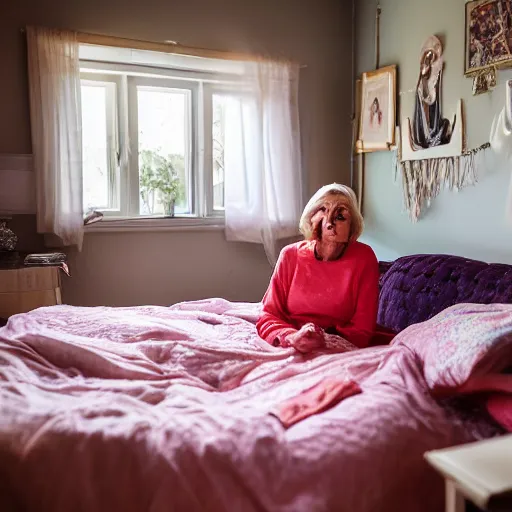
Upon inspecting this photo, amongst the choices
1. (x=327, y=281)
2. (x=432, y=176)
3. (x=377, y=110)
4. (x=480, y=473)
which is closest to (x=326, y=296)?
(x=327, y=281)

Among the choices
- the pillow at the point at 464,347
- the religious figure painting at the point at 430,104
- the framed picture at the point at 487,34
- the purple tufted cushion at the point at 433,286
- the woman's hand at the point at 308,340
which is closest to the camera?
the pillow at the point at 464,347

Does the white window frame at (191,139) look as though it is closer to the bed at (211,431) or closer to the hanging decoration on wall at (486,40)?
the hanging decoration on wall at (486,40)

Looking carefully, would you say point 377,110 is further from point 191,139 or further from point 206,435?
point 206,435

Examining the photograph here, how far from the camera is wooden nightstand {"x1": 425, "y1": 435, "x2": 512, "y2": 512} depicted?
0.86m

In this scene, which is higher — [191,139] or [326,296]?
[191,139]

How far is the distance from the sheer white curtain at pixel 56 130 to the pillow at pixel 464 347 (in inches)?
76.7

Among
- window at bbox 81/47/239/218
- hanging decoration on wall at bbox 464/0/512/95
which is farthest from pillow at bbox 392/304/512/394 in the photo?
window at bbox 81/47/239/218

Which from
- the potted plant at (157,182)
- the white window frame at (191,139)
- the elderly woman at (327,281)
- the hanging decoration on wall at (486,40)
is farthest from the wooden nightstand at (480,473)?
the potted plant at (157,182)

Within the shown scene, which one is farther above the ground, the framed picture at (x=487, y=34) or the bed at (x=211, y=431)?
the framed picture at (x=487, y=34)

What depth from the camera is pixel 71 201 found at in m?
2.78

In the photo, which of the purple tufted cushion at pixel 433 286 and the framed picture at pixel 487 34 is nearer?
the purple tufted cushion at pixel 433 286

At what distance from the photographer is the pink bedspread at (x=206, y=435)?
3.36 ft

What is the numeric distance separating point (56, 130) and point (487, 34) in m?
2.12

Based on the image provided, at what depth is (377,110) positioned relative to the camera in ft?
10.4
